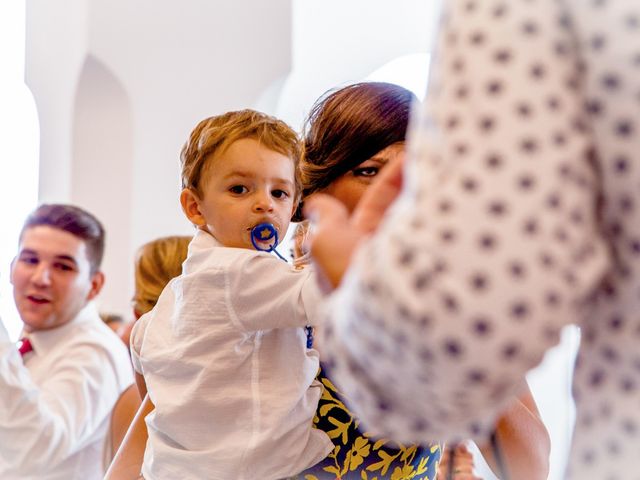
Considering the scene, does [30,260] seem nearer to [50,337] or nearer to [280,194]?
[50,337]

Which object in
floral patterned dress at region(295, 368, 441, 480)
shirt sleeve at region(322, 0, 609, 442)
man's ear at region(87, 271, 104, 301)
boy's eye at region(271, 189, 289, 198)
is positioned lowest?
man's ear at region(87, 271, 104, 301)

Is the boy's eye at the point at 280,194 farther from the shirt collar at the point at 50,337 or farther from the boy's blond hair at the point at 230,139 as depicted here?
the shirt collar at the point at 50,337

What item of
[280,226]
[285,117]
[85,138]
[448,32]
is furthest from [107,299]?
[448,32]

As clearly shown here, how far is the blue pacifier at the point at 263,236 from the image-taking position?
2.39 metres

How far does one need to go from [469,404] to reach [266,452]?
116cm

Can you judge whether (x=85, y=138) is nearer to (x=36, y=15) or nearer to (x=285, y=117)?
(x=36, y=15)

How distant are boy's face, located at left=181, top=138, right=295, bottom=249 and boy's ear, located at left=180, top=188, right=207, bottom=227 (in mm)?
50

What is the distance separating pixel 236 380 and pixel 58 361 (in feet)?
7.23

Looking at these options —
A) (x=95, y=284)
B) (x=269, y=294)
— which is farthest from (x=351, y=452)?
(x=95, y=284)

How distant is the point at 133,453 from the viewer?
8.75ft

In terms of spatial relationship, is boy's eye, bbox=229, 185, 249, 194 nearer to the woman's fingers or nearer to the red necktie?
the woman's fingers

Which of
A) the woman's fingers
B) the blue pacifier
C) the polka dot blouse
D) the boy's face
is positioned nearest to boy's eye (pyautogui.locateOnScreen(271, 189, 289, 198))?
the boy's face

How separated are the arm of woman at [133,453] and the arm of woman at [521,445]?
0.82m

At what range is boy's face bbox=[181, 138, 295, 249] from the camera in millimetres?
2420
